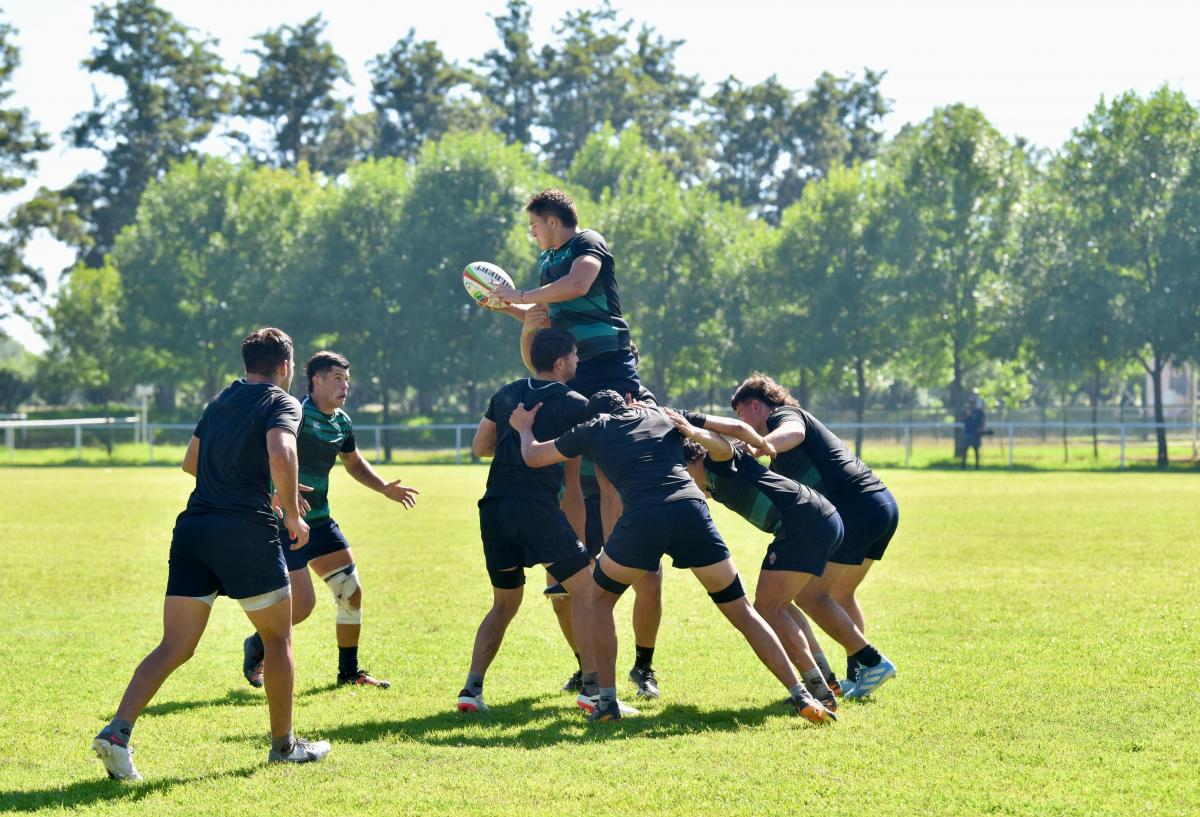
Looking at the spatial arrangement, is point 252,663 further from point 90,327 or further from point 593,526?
point 90,327

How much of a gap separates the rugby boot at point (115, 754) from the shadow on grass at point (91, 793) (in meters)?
0.05

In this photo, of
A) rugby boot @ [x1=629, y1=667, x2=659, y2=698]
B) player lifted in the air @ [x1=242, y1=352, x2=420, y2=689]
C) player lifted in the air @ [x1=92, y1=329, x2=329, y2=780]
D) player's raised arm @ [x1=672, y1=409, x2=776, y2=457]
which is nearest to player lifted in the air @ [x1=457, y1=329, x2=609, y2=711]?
rugby boot @ [x1=629, y1=667, x2=659, y2=698]

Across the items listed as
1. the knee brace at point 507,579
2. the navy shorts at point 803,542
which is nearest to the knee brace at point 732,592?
the navy shorts at point 803,542

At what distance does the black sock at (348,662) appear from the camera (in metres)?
8.54

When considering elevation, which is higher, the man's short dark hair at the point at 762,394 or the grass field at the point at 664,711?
the man's short dark hair at the point at 762,394

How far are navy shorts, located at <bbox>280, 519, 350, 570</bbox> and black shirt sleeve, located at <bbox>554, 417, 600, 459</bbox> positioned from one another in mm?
2186

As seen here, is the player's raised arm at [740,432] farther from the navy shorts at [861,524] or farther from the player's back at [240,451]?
the player's back at [240,451]

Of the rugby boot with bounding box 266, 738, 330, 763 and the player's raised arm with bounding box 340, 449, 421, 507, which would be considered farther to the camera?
the player's raised arm with bounding box 340, 449, 421, 507

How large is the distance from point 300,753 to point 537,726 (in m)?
1.39

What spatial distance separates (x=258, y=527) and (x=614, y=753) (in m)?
2.00

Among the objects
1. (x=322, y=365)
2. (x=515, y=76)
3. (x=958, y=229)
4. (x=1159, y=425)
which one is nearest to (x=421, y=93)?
(x=515, y=76)

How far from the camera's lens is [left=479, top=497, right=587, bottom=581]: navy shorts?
746 cm

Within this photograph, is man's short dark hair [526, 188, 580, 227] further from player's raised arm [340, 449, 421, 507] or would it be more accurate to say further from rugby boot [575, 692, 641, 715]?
rugby boot [575, 692, 641, 715]

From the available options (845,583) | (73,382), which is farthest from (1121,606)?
(73,382)
